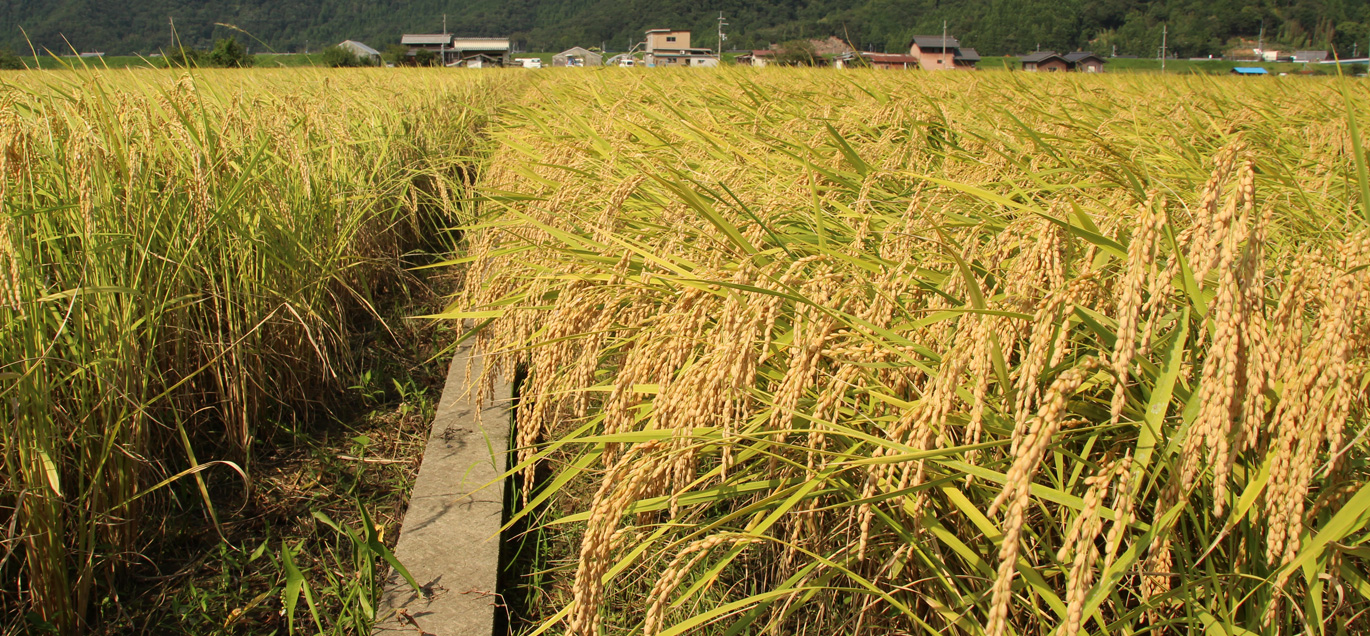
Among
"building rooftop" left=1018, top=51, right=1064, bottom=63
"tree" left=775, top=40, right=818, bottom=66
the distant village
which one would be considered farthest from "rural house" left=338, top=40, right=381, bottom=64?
"building rooftop" left=1018, top=51, right=1064, bottom=63

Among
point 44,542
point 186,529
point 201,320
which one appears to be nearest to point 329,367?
point 201,320

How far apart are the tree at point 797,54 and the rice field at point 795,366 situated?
4.97 meters

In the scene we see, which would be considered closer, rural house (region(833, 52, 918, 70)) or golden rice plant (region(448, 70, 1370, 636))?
golden rice plant (region(448, 70, 1370, 636))

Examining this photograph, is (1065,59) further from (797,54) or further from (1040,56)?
(797,54)

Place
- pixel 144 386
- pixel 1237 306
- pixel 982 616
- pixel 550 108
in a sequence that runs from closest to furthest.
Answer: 1. pixel 1237 306
2. pixel 982 616
3. pixel 144 386
4. pixel 550 108

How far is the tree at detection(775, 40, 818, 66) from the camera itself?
8.19m

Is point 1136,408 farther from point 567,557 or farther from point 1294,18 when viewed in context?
point 1294,18

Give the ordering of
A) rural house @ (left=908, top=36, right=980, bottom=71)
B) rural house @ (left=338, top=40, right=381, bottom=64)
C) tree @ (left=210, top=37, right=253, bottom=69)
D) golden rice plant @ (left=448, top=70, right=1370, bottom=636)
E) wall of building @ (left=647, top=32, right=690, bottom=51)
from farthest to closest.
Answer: wall of building @ (left=647, top=32, right=690, bottom=51)
rural house @ (left=338, top=40, right=381, bottom=64)
rural house @ (left=908, top=36, right=980, bottom=71)
tree @ (left=210, top=37, right=253, bottom=69)
golden rice plant @ (left=448, top=70, right=1370, bottom=636)

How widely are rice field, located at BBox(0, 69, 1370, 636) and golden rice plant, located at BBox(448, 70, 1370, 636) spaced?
0.4 inches

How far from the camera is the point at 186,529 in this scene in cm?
207

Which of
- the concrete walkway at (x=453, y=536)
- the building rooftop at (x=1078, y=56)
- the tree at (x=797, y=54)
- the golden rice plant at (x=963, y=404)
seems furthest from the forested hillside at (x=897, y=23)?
the golden rice plant at (x=963, y=404)

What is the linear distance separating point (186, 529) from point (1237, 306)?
92.6 inches

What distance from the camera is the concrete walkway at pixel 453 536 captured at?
5.71 feet

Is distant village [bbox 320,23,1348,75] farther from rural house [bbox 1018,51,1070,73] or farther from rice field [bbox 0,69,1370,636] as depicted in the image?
rice field [bbox 0,69,1370,636]
